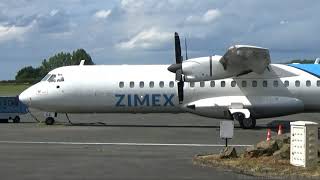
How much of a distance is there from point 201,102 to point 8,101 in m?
12.9

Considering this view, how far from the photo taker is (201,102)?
27766 millimetres

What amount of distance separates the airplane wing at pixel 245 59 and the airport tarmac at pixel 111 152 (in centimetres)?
300

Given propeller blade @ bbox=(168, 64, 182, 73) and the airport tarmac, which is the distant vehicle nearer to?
the airport tarmac

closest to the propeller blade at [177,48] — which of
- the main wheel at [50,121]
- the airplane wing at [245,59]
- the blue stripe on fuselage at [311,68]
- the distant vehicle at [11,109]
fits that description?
the airplane wing at [245,59]

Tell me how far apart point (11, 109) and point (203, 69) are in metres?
13.8

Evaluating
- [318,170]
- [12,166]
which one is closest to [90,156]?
[12,166]

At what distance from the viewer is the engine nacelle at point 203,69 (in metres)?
26.1

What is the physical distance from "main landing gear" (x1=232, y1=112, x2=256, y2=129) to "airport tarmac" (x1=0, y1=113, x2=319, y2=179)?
351 millimetres

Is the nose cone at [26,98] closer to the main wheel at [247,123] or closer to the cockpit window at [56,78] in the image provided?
the cockpit window at [56,78]

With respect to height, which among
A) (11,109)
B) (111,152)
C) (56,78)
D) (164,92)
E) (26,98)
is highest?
(56,78)

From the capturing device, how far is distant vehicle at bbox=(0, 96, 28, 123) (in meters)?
33.6

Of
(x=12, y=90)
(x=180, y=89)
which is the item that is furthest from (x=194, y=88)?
(x=12, y=90)

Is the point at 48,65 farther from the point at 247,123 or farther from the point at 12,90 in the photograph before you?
the point at 247,123

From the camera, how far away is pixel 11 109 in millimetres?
33938
